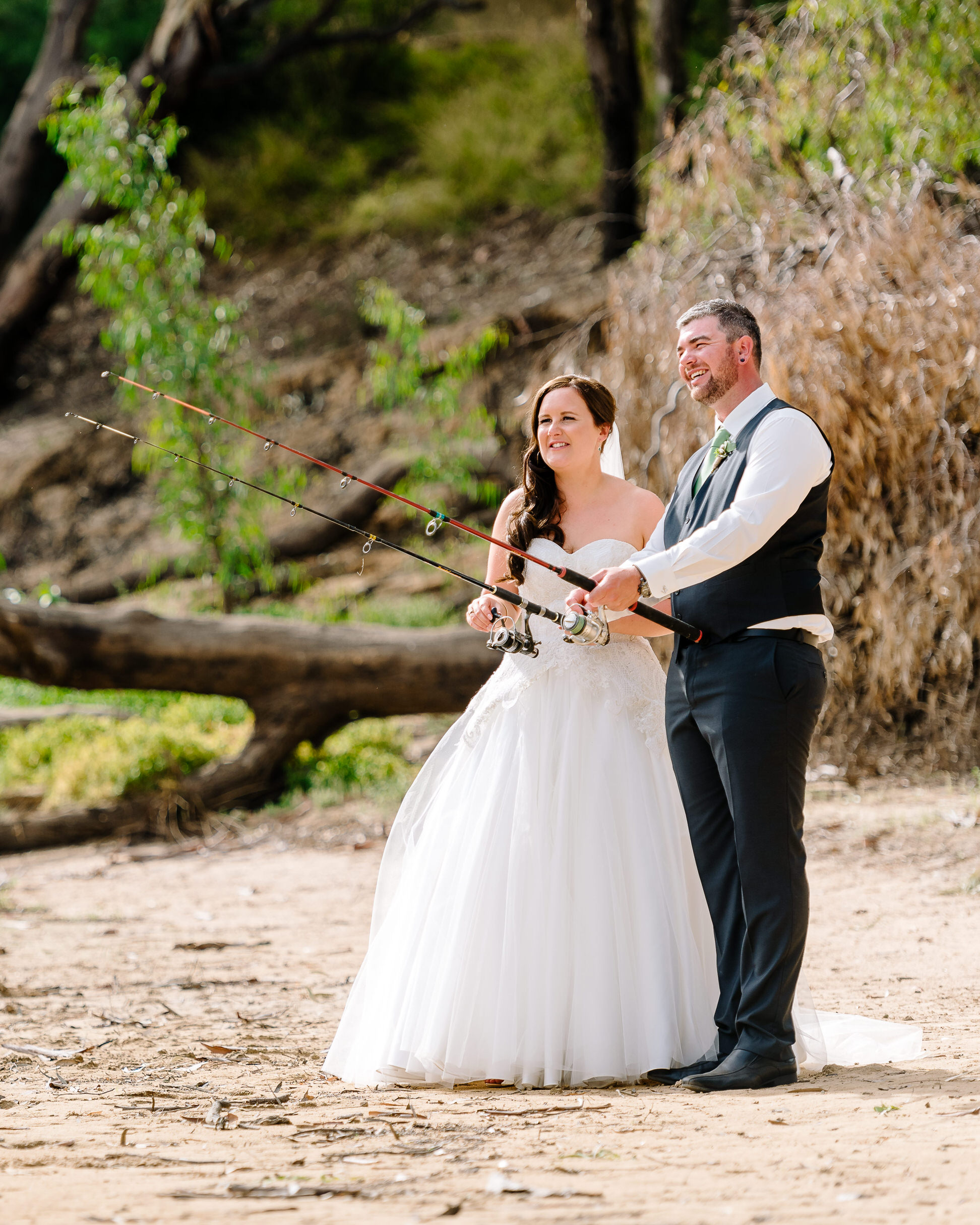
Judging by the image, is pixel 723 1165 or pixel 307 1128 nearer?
pixel 723 1165

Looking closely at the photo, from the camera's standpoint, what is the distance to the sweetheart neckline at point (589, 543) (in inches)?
149

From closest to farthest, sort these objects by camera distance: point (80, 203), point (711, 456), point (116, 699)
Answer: point (711, 456) < point (116, 699) < point (80, 203)

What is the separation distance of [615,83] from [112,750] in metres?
8.48

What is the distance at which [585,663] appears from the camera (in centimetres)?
371

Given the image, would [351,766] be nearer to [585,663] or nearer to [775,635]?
[585,663]

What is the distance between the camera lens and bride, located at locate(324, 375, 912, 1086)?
10.9 feet

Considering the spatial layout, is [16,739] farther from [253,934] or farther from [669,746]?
[669,746]

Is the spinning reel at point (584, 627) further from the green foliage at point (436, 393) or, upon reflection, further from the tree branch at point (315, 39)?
the tree branch at point (315, 39)

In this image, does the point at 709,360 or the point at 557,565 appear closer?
the point at 709,360

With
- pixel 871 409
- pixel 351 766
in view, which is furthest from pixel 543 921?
pixel 351 766

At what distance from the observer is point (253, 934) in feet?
19.3

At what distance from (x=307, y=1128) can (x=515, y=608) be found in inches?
66.2

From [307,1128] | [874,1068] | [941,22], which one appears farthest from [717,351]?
[941,22]

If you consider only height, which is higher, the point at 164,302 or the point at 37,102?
the point at 37,102
